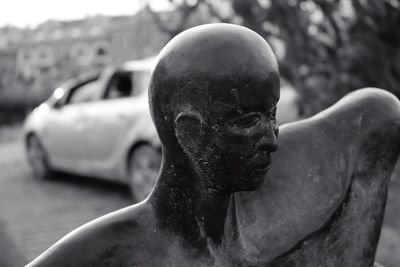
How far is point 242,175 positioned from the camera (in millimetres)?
1390

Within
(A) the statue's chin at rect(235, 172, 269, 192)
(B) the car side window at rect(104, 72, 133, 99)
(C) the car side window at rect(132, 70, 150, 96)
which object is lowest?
(B) the car side window at rect(104, 72, 133, 99)

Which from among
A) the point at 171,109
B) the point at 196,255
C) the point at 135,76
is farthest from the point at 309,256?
the point at 135,76

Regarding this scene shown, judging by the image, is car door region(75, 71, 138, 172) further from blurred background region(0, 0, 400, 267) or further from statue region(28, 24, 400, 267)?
statue region(28, 24, 400, 267)

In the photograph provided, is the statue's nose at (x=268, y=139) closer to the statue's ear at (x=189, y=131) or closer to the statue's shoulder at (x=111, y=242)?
the statue's ear at (x=189, y=131)

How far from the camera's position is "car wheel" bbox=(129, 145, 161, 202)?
570 cm

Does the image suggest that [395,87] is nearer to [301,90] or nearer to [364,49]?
[364,49]

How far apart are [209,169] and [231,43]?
31 cm

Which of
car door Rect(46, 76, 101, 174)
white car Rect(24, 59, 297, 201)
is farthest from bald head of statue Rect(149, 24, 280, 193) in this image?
car door Rect(46, 76, 101, 174)

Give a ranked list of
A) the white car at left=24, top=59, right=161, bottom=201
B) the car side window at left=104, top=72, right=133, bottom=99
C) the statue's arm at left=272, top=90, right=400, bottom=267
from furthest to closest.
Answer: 1. the car side window at left=104, top=72, right=133, bottom=99
2. the white car at left=24, top=59, right=161, bottom=201
3. the statue's arm at left=272, top=90, right=400, bottom=267

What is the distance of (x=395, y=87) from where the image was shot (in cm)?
615

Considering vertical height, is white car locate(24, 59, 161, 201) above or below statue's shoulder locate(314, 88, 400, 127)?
below

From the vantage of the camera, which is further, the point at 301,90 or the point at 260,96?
the point at 301,90

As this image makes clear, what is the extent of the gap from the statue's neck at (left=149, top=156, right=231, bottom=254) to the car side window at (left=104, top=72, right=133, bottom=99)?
509 cm

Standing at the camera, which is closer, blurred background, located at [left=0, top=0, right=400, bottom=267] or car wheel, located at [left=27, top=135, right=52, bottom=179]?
blurred background, located at [left=0, top=0, right=400, bottom=267]
